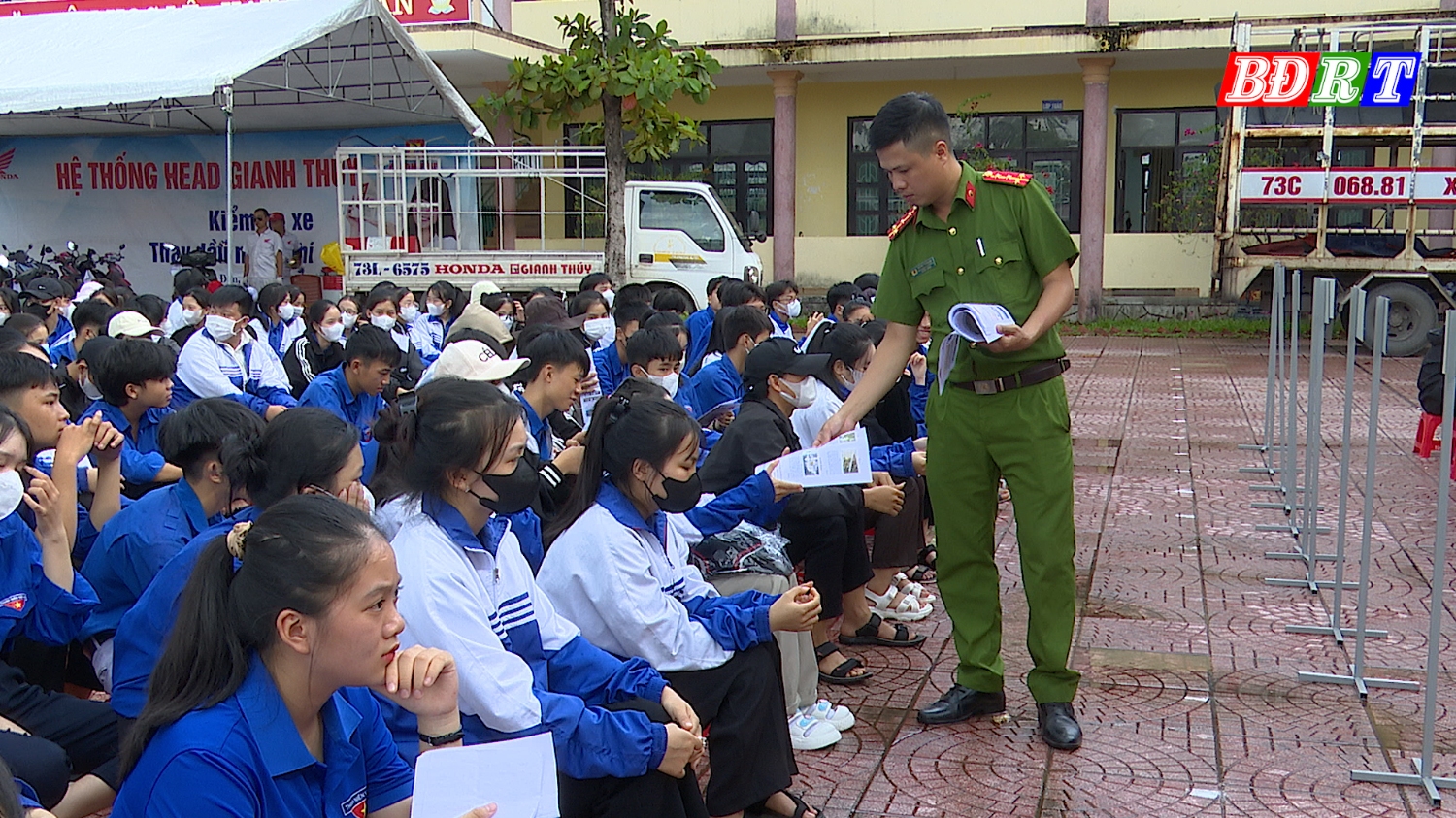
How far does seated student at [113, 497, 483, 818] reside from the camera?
1.70 meters

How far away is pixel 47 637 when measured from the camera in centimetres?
300

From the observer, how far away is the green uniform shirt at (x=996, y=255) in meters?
3.63

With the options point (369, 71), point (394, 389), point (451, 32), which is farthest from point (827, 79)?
point (394, 389)

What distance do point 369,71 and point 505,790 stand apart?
Result: 1247 cm

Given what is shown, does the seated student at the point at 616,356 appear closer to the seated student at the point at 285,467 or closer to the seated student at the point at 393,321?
the seated student at the point at 393,321

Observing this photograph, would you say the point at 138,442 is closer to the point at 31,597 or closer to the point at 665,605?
the point at 31,597

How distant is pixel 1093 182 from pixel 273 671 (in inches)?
623

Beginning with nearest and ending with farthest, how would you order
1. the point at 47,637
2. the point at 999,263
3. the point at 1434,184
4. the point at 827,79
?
the point at 47,637 < the point at 999,263 < the point at 1434,184 < the point at 827,79

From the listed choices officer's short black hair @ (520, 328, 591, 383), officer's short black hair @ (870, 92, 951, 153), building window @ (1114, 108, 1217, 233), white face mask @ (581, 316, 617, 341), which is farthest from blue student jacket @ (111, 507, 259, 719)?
building window @ (1114, 108, 1217, 233)

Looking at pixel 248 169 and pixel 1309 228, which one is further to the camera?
pixel 248 169

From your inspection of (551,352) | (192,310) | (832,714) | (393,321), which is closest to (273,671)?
(832,714)

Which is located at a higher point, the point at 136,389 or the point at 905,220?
the point at 905,220

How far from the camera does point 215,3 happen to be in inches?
595

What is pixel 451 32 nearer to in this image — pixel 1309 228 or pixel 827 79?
pixel 827 79
